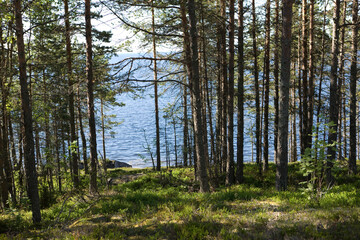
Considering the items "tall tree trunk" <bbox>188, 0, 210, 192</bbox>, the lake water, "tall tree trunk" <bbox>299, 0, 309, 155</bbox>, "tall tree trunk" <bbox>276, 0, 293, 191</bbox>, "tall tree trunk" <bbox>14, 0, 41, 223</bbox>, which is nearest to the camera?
"tall tree trunk" <bbox>14, 0, 41, 223</bbox>

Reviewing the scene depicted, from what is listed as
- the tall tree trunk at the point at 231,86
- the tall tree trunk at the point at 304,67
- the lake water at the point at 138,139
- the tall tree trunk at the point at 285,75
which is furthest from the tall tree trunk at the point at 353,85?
the lake water at the point at 138,139

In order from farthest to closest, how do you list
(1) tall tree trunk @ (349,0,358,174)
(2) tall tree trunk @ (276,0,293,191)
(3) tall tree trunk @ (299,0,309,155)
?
(3) tall tree trunk @ (299,0,309,155), (1) tall tree trunk @ (349,0,358,174), (2) tall tree trunk @ (276,0,293,191)

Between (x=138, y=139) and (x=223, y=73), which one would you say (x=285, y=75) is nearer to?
(x=223, y=73)

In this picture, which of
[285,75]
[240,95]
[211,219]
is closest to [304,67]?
[240,95]

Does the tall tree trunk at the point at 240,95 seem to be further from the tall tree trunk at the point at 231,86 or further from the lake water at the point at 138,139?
the lake water at the point at 138,139

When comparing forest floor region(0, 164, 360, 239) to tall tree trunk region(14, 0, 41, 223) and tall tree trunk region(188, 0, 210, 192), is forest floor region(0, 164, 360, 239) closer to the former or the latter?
tall tree trunk region(14, 0, 41, 223)

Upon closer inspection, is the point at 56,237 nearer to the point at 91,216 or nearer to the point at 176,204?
the point at 91,216

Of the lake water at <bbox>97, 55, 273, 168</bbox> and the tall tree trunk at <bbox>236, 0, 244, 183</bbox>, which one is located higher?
the tall tree trunk at <bbox>236, 0, 244, 183</bbox>

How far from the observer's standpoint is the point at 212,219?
5.48 metres

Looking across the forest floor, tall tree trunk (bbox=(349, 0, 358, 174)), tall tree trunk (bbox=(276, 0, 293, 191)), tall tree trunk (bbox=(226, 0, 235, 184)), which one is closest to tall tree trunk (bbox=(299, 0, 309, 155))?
tall tree trunk (bbox=(349, 0, 358, 174))

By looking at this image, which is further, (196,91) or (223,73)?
(223,73)

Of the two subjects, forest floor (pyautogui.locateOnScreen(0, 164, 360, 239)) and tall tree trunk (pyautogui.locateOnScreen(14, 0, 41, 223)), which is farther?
tall tree trunk (pyautogui.locateOnScreen(14, 0, 41, 223))

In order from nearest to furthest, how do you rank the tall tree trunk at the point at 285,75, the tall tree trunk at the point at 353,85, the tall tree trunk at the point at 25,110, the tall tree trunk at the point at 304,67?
1. the tall tree trunk at the point at 25,110
2. the tall tree trunk at the point at 285,75
3. the tall tree trunk at the point at 353,85
4. the tall tree trunk at the point at 304,67

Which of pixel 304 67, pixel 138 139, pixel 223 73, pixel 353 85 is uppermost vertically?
pixel 304 67
